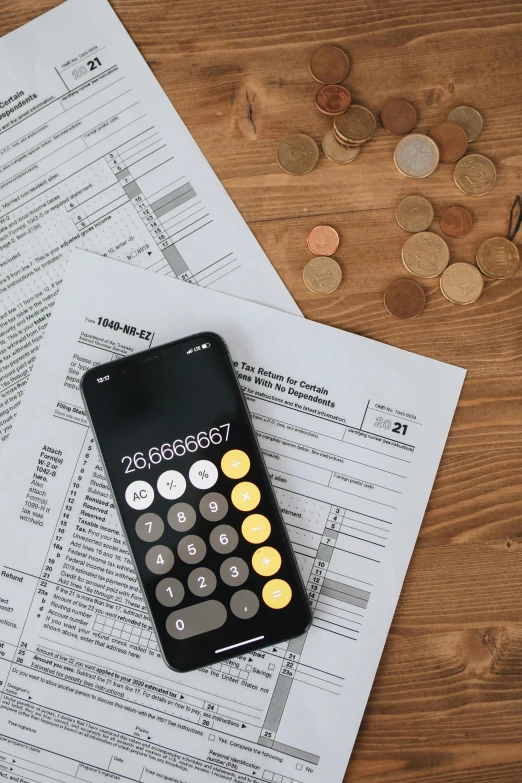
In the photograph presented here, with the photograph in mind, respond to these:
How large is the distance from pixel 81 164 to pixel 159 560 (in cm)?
30

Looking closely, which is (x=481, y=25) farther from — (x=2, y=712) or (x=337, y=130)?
(x=2, y=712)

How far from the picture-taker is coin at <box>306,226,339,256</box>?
0.49 metres

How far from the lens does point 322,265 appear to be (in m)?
0.49

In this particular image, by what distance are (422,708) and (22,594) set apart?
0.98 ft

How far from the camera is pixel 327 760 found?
0.46 m

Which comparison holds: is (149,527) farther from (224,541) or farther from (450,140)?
(450,140)

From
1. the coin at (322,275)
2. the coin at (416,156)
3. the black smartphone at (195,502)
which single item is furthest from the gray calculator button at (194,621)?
the coin at (416,156)

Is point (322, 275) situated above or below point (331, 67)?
below

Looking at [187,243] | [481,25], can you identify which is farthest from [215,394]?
[481,25]

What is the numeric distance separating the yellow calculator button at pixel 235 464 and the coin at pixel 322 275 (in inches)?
5.2

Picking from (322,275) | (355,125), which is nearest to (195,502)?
(322,275)

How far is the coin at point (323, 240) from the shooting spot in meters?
0.49

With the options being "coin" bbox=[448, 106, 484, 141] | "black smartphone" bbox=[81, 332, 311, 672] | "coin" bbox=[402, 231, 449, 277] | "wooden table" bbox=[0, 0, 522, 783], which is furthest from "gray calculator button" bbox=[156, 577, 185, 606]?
"coin" bbox=[448, 106, 484, 141]

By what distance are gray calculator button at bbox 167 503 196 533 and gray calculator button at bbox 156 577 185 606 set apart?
0.12ft
